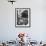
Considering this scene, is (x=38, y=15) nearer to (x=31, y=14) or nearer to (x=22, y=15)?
(x=31, y=14)

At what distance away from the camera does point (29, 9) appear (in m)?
5.08

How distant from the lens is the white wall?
508cm

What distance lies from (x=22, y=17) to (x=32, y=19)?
38 centimetres

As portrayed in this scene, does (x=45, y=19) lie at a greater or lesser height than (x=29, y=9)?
lesser

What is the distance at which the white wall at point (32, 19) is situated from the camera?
5.08m

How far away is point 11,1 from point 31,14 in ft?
2.90

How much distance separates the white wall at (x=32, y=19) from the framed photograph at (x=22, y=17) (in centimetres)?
11

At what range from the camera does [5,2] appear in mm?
5133

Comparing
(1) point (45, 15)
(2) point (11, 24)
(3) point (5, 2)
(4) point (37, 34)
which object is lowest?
(4) point (37, 34)

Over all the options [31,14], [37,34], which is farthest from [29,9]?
[37,34]

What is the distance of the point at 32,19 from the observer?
509cm

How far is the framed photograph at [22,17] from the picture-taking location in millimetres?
5098

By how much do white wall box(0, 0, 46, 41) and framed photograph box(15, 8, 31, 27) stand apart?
0.11m

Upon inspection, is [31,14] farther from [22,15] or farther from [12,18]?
[12,18]
